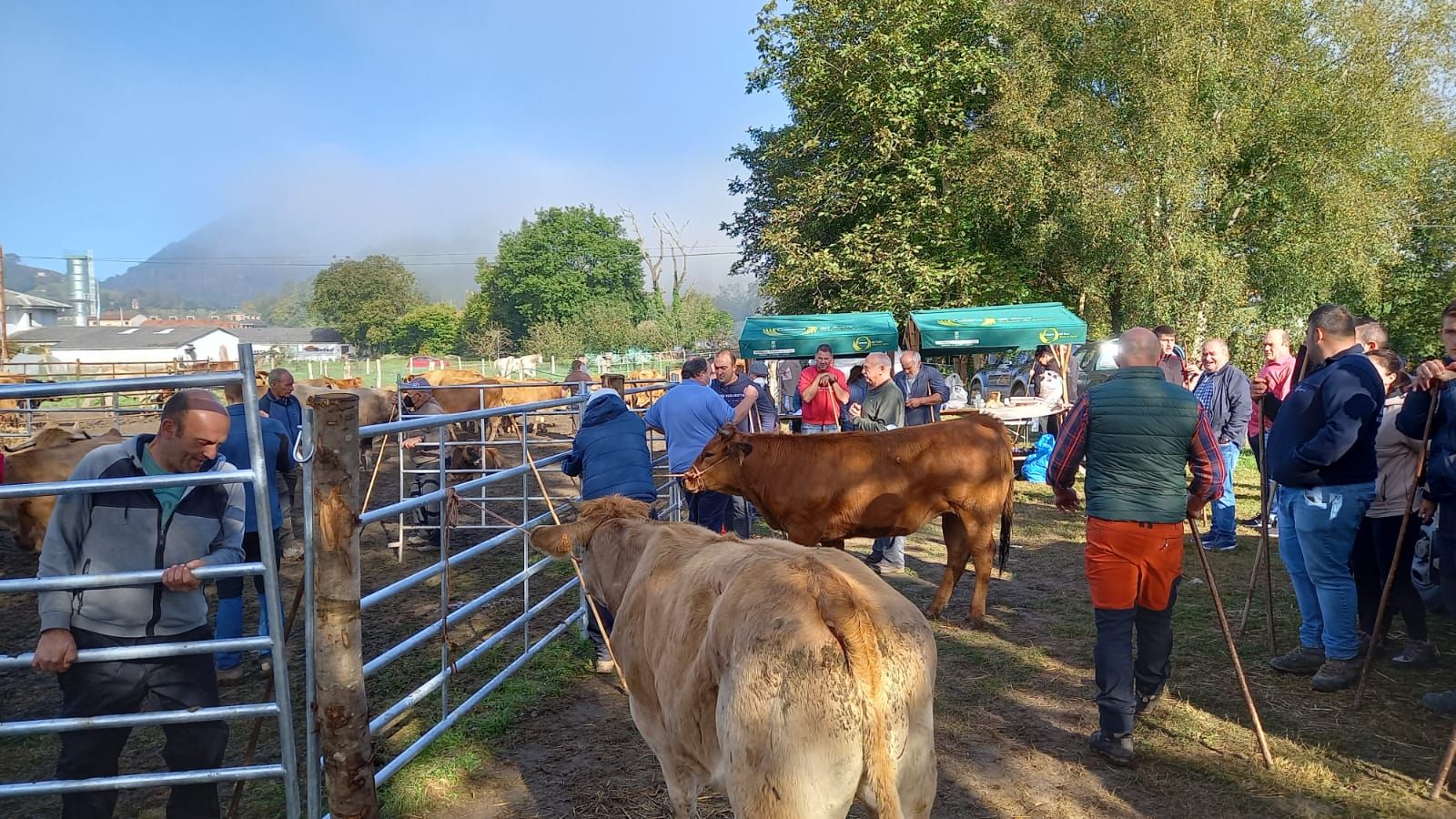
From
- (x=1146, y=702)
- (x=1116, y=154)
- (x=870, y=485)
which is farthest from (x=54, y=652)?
(x=1116, y=154)

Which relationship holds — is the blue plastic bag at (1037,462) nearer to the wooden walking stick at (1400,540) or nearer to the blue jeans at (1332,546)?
the blue jeans at (1332,546)

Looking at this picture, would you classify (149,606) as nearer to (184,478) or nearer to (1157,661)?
(184,478)

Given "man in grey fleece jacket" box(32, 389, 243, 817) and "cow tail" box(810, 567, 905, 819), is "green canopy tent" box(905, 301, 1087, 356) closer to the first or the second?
"cow tail" box(810, 567, 905, 819)

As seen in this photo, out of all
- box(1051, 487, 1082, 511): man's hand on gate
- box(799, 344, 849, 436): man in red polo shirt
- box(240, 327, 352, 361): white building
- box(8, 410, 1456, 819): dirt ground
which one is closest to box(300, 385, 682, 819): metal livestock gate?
box(8, 410, 1456, 819): dirt ground

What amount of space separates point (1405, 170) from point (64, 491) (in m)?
24.2

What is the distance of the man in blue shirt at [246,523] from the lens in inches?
195

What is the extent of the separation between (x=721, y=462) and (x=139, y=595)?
4191mm

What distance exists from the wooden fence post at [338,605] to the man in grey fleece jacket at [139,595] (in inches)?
16.0

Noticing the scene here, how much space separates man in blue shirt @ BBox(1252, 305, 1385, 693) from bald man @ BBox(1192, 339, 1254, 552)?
127 inches

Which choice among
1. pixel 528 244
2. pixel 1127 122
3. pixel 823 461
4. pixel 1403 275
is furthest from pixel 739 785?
pixel 528 244

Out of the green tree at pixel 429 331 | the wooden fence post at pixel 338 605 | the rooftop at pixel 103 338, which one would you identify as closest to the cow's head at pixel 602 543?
the wooden fence post at pixel 338 605

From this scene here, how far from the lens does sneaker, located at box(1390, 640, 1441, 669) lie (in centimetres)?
506

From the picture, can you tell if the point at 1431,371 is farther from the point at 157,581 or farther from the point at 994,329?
the point at 994,329

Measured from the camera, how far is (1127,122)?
1872 centimetres
